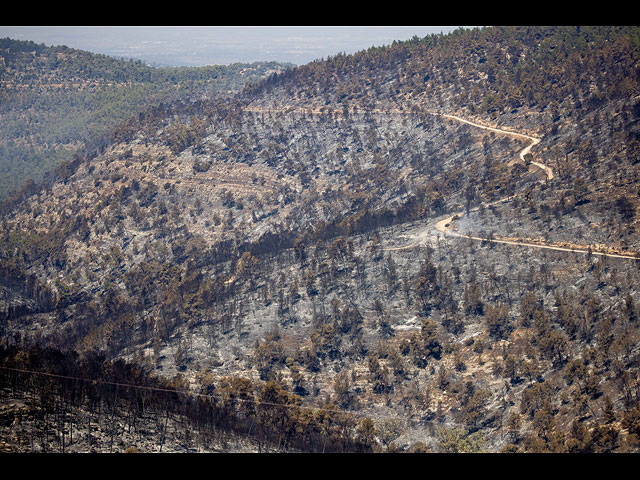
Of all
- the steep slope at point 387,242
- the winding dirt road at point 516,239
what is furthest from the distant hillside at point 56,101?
the winding dirt road at point 516,239

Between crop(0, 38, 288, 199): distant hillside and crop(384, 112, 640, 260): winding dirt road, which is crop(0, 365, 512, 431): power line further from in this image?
crop(0, 38, 288, 199): distant hillside

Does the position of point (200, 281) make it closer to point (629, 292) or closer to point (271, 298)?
point (271, 298)

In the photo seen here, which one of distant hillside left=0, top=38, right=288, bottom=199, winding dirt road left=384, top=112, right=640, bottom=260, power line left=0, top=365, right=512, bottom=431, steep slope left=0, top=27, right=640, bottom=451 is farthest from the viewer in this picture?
distant hillside left=0, top=38, right=288, bottom=199

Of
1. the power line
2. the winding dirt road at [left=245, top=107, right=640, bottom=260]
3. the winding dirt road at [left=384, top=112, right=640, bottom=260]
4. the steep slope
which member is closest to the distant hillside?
the steep slope

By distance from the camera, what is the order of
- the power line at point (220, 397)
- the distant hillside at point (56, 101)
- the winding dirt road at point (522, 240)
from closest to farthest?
the power line at point (220, 397), the winding dirt road at point (522, 240), the distant hillside at point (56, 101)

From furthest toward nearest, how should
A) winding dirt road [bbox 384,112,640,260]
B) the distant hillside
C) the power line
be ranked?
1. the distant hillside
2. winding dirt road [bbox 384,112,640,260]
3. the power line

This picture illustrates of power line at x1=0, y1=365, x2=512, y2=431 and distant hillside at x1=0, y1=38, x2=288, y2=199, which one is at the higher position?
distant hillside at x1=0, y1=38, x2=288, y2=199

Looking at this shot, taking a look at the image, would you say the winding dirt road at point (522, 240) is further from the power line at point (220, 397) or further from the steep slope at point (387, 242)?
the power line at point (220, 397)

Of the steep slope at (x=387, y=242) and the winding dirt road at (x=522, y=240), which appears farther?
the winding dirt road at (x=522, y=240)

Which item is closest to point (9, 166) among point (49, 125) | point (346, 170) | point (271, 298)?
point (49, 125)
